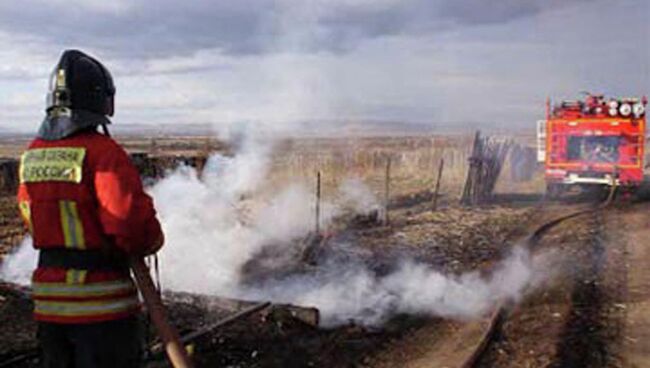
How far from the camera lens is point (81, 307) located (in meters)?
3.12

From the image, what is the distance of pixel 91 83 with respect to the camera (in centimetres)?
327

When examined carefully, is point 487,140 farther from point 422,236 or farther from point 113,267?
point 113,267

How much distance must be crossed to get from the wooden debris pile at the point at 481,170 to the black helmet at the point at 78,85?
16181 mm

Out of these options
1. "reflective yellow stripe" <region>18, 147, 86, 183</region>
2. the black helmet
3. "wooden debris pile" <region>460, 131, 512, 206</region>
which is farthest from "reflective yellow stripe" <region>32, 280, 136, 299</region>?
"wooden debris pile" <region>460, 131, 512, 206</region>

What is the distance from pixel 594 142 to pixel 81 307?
735 inches

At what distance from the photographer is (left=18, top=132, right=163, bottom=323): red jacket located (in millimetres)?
2967

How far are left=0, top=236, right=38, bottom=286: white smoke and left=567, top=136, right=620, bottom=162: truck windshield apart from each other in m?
15.4

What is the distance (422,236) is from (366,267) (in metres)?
3.31

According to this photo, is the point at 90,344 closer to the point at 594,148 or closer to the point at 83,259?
the point at 83,259

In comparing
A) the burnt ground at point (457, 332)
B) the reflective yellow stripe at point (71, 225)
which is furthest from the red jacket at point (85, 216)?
the burnt ground at point (457, 332)

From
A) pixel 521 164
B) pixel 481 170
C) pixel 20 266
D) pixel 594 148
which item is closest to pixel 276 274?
pixel 20 266

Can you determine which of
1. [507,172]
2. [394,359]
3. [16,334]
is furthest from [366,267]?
[507,172]

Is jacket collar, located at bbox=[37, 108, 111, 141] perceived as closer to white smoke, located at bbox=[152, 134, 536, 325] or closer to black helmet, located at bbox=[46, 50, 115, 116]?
black helmet, located at bbox=[46, 50, 115, 116]

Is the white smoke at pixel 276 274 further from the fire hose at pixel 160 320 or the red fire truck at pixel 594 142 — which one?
the red fire truck at pixel 594 142
